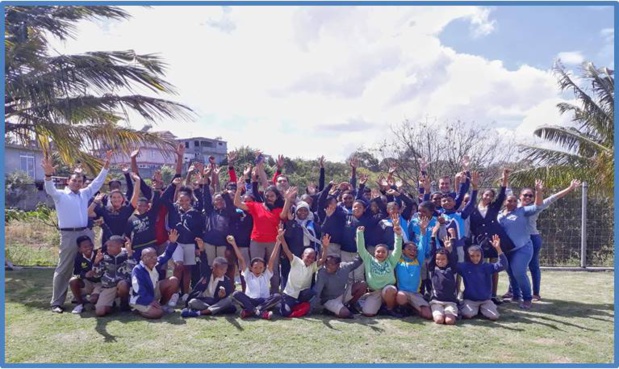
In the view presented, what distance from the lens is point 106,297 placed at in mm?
6219

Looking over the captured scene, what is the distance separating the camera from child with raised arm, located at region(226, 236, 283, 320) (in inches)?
240

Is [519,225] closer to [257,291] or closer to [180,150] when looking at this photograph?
[257,291]

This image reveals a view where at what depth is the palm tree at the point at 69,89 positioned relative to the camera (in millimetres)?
7887

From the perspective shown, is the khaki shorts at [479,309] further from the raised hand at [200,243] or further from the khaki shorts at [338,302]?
the raised hand at [200,243]

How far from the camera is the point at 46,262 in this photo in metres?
10.4

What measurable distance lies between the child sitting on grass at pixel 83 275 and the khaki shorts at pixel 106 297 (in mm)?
225

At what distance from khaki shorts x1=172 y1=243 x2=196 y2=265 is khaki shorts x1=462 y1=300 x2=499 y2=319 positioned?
11.7 feet

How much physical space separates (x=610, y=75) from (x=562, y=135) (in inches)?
72.7

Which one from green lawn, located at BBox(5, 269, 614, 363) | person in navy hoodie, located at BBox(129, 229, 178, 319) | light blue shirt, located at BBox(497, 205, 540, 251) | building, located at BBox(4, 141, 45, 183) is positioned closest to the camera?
green lawn, located at BBox(5, 269, 614, 363)

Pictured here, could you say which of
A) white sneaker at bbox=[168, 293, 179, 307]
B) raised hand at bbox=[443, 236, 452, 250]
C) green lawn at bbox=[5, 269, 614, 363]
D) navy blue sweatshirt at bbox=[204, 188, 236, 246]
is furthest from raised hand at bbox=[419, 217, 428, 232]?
white sneaker at bbox=[168, 293, 179, 307]

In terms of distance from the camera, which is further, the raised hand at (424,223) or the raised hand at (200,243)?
the raised hand at (200,243)

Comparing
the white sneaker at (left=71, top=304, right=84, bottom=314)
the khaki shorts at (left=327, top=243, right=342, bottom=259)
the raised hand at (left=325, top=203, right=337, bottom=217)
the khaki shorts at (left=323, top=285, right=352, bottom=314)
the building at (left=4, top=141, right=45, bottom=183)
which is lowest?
the white sneaker at (left=71, top=304, right=84, bottom=314)

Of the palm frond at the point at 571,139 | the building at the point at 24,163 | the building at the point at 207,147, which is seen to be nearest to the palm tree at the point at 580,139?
the palm frond at the point at 571,139

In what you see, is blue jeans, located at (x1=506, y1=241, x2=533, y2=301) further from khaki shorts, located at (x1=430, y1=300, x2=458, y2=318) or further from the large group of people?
khaki shorts, located at (x1=430, y1=300, x2=458, y2=318)
